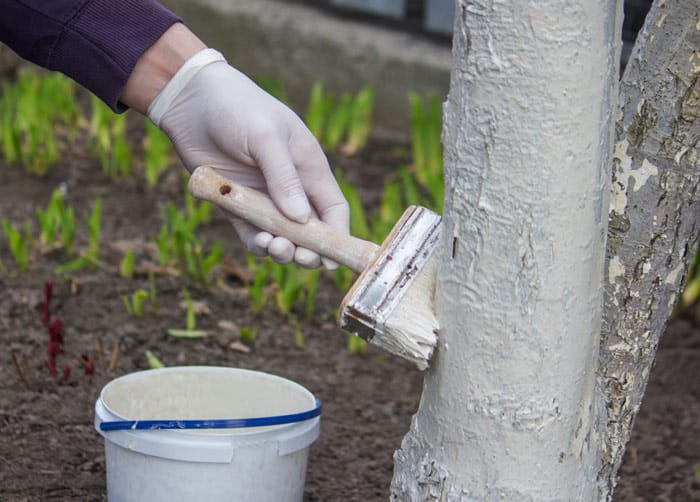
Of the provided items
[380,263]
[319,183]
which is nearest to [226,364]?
[319,183]

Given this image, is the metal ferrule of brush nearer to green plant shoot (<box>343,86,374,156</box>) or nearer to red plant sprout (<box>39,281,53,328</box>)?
red plant sprout (<box>39,281,53,328</box>)

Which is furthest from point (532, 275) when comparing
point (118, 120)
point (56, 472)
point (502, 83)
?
point (118, 120)

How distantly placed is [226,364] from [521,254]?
1.17 m

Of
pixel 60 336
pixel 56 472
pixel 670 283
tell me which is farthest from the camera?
pixel 60 336

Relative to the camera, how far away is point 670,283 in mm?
1507

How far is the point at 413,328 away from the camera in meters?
1.29

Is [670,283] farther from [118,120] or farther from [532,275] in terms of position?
[118,120]

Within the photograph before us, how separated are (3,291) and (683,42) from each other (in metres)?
1.72

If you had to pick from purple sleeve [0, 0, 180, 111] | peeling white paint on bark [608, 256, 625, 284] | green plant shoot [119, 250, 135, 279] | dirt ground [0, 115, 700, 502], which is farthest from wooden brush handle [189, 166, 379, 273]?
green plant shoot [119, 250, 135, 279]

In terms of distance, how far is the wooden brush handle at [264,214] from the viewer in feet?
4.71

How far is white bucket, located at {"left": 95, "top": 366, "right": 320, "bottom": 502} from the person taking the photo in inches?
55.4

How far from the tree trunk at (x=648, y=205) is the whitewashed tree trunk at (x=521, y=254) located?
0.17 meters

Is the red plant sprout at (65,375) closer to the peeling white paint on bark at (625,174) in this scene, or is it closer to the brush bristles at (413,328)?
the brush bristles at (413,328)

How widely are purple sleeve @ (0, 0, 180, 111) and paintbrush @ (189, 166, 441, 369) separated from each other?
0.23m
